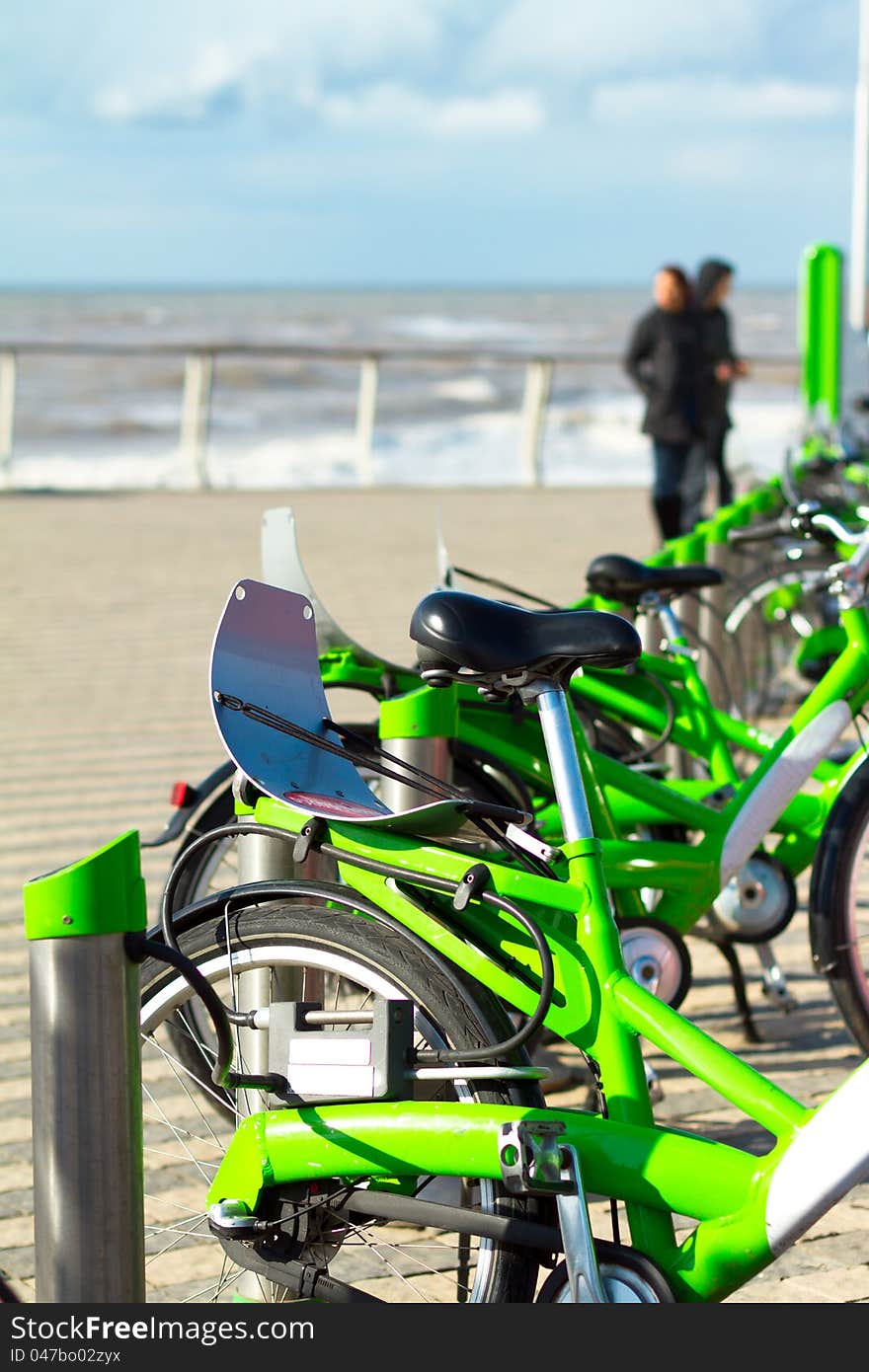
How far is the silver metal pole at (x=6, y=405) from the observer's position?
16.0 m

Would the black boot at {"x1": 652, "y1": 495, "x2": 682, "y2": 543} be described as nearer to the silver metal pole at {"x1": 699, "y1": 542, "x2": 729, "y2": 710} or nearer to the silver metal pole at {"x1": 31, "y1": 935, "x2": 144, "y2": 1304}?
the silver metal pole at {"x1": 699, "y1": 542, "x2": 729, "y2": 710}

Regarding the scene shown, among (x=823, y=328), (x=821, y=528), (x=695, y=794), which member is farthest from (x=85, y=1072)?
(x=823, y=328)

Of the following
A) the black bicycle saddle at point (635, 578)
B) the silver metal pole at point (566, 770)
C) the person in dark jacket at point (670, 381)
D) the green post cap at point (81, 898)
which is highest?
the person in dark jacket at point (670, 381)

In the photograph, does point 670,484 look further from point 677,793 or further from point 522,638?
point 522,638

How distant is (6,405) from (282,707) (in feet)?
46.1

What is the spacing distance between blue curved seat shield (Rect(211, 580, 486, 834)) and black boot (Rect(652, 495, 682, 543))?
25.1ft

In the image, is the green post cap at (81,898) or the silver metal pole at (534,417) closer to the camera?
the green post cap at (81,898)

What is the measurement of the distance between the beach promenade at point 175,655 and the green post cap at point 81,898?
3.96 feet

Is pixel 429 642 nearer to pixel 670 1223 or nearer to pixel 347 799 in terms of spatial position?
pixel 347 799

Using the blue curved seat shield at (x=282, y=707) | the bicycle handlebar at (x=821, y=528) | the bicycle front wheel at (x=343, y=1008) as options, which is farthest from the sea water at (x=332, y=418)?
the bicycle front wheel at (x=343, y=1008)

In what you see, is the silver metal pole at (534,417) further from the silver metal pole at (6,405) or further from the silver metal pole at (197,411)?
the silver metal pole at (6,405)

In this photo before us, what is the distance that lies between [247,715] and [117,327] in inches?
2254

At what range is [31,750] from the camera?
740cm

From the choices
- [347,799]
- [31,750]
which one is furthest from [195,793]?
[31,750]
